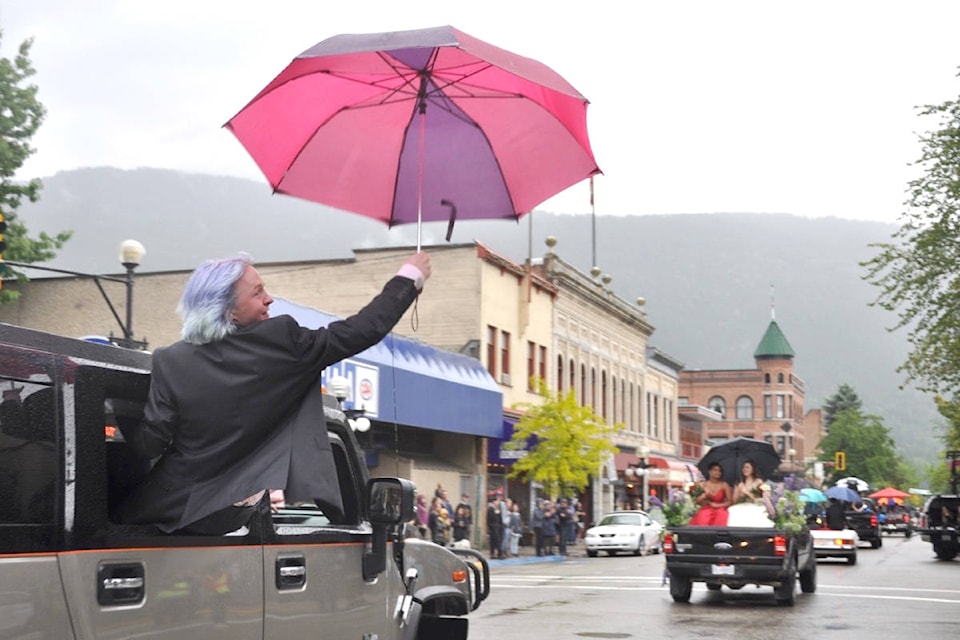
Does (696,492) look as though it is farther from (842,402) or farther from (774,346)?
(842,402)

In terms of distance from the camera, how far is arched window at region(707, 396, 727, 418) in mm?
119250

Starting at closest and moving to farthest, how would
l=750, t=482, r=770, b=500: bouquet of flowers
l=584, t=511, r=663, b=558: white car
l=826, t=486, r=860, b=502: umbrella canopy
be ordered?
l=750, t=482, r=770, b=500: bouquet of flowers → l=584, t=511, r=663, b=558: white car → l=826, t=486, r=860, b=502: umbrella canopy

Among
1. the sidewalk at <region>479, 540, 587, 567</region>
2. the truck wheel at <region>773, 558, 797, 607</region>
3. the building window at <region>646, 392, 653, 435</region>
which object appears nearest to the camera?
the truck wheel at <region>773, 558, 797, 607</region>

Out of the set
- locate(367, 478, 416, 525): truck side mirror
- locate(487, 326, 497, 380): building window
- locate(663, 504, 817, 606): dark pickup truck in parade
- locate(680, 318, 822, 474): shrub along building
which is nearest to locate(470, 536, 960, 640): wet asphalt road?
locate(663, 504, 817, 606): dark pickup truck in parade

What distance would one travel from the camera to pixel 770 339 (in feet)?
402

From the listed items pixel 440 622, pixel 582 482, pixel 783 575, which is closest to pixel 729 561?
pixel 783 575

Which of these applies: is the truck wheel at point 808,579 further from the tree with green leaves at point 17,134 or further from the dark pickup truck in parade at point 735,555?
the tree with green leaves at point 17,134

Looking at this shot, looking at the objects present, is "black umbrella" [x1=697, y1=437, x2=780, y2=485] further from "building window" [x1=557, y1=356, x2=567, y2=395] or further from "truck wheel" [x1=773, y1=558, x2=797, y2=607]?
"building window" [x1=557, y1=356, x2=567, y2=395]

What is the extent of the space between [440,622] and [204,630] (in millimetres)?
2584

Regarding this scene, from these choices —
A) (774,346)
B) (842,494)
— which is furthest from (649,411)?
(774,346)

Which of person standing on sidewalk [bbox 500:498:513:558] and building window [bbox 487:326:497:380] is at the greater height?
building window [bbox 487:326:497:380]

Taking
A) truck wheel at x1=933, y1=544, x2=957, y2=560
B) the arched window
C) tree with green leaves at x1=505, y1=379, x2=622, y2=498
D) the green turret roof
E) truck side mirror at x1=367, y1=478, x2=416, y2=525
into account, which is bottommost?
truck wheel at x1=933, y1=544, x2=957, y2=560

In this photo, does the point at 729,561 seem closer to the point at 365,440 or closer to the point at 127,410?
the point at 127,410

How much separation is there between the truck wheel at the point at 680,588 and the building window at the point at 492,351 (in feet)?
75.9
